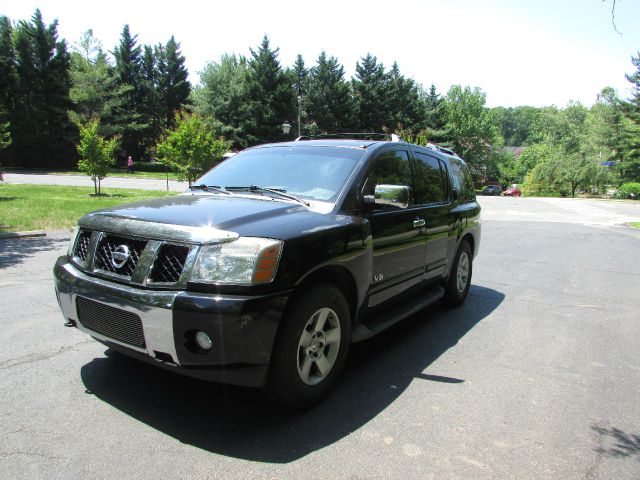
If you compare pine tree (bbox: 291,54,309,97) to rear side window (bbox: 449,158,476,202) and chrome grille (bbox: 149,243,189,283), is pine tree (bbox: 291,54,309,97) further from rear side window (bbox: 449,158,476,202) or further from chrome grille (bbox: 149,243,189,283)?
chrome grille (bbox: 149,243,189,283)

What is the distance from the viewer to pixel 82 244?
333 cm

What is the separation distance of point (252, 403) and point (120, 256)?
134 centimetres

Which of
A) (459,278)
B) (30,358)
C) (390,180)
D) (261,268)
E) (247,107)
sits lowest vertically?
(30,358)

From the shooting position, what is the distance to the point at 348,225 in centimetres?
341

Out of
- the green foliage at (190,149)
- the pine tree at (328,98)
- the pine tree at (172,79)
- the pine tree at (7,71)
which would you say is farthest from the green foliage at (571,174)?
the pine tree at (7,71)

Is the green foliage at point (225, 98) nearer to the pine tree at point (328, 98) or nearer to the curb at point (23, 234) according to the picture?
the pine tree at point (328, 98)

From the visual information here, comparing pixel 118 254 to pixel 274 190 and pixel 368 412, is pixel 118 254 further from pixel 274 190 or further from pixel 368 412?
pixel 368 412

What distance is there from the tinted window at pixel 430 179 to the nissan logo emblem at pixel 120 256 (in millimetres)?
2919

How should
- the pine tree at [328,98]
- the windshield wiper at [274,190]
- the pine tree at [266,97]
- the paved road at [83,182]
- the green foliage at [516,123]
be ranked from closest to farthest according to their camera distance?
the windshield wiper at [274,190] < the paved road at [83,182] < the pine tree at [266,97] < the pine tree at [328,98] < the green foliage at [516,123]

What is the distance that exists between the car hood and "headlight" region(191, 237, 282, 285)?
64mm

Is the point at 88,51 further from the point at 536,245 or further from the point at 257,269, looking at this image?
the point at 257,269

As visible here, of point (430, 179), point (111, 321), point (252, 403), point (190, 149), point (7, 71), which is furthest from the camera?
point (7, 71)

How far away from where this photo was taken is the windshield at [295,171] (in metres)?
3.75

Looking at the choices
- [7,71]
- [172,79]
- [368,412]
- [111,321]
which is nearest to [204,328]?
[111,321]
